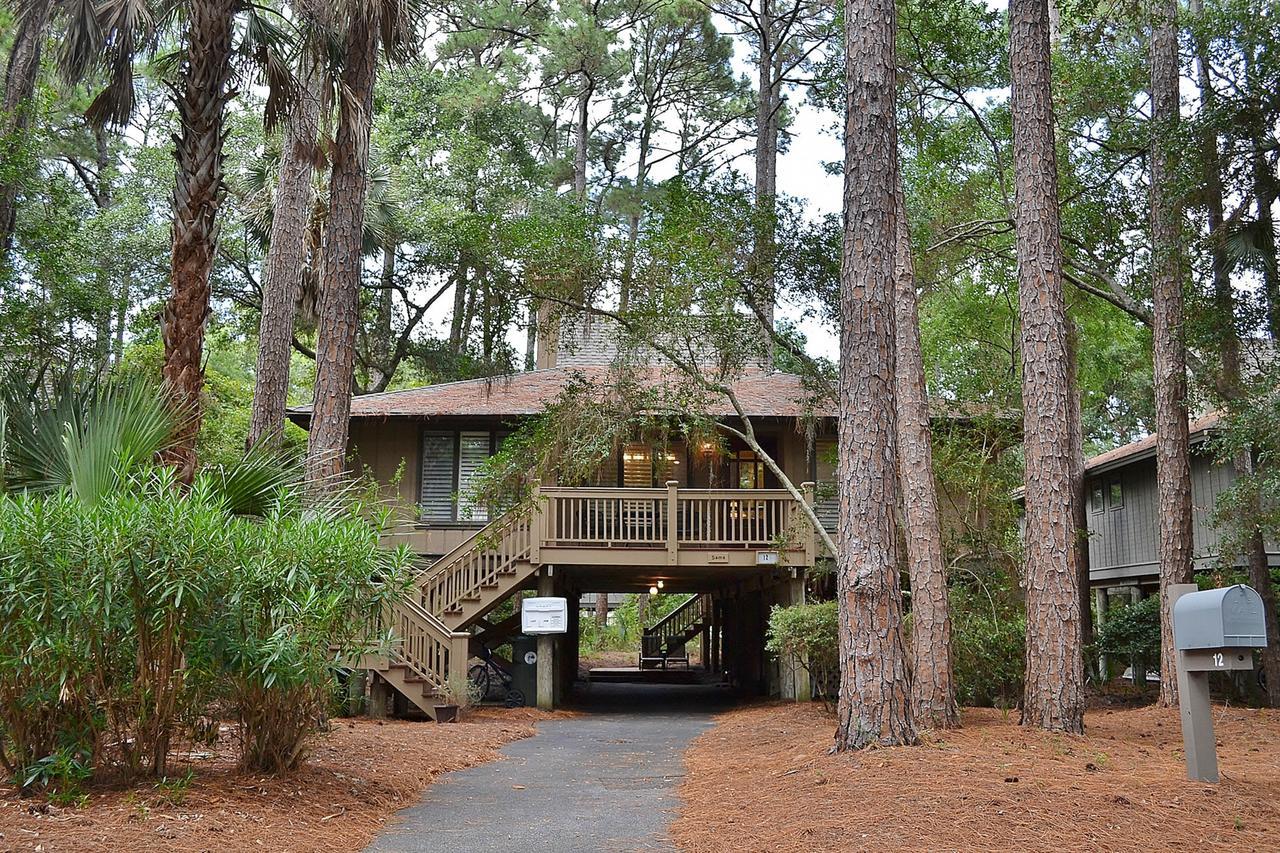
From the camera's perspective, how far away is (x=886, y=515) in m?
9.05

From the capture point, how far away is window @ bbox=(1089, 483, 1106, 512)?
80.8 feet

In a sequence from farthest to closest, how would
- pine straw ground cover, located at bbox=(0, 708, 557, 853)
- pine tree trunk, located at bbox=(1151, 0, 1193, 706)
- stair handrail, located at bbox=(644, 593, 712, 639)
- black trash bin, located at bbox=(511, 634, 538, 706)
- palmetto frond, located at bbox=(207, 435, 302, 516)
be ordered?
stair handrail, located at bbox=(644, 593, 712, 639) < black trash bin, located at bbox=(511, 634, 538, 706) < pine tree trunk, located at bbox=(1151, 0, 1193, 706) < palmetto frond, located at bbox=(207, 435, 302, 516) < pine straw ground cover, located at bbox=(0, 708, 557, 853)

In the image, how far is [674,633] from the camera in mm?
31672

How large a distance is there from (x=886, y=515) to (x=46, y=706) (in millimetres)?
6451

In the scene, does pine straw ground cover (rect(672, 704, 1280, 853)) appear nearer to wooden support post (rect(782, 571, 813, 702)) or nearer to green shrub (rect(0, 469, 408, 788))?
green shrub (rect(0, 469, 408, 788))

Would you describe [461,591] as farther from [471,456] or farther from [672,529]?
[471,456]

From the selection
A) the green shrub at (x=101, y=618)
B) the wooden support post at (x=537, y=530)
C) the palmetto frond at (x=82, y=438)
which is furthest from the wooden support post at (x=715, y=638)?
the green shrub at (x=101, y=618)

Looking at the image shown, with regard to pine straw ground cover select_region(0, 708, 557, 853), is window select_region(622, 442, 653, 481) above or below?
above

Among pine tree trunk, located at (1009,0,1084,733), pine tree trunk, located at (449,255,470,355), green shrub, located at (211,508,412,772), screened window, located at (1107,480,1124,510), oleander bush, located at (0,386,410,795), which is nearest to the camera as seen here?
oleander bush, located at (0,386,410,795)

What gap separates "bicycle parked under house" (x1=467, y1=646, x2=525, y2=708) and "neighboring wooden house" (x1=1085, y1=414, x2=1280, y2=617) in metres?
10.8

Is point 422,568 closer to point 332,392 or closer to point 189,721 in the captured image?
point 332,392

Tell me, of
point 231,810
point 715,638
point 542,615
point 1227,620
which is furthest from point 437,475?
point 1227,620

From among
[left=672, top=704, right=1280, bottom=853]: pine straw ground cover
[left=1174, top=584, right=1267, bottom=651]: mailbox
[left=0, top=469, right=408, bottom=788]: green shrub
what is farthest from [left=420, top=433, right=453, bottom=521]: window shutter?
[left=1174, top=584, right=1267, bottom=651]: mailbox

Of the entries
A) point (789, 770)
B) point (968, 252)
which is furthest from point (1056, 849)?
point (968, 252)
